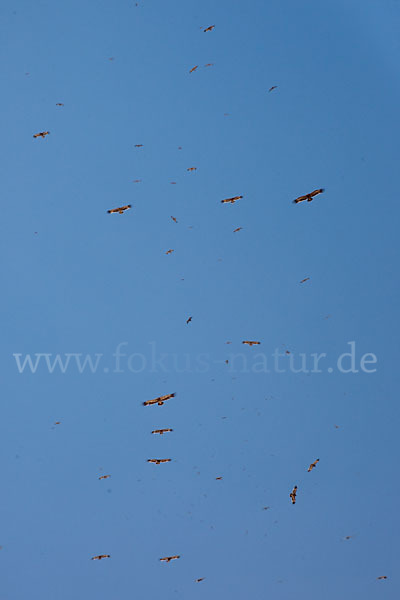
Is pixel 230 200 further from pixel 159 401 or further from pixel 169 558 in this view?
pixel 169 558

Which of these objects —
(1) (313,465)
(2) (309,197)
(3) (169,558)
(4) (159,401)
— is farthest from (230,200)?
(3) (169,558)

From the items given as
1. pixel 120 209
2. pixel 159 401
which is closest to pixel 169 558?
pixel 159 401

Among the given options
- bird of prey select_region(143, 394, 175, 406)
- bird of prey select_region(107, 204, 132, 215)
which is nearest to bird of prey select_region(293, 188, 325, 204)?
bird of prey select_region(107, 204, 132, 215)

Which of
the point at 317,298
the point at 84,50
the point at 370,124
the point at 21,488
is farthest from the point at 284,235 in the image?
the point at 21,488

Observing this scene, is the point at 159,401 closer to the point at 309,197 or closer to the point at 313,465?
the point at 313,465

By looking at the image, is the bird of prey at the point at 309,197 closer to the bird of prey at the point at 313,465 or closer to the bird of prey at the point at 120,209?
the bird of prey at the point at 120,209

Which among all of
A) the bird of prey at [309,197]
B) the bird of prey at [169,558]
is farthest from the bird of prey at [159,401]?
the bird of prey at [309,197]

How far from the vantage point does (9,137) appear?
0.84m

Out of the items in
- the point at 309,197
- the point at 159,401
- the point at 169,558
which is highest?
the point at 309,197

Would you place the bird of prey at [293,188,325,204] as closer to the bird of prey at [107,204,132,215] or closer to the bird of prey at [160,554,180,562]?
the bird of prey at [107,204,132,215]

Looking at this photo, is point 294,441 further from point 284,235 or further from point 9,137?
point 9,137

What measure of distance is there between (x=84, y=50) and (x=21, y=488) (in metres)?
0.75

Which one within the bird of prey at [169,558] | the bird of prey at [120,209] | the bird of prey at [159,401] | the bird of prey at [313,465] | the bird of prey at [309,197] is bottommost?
the bird of prey at [169,558]

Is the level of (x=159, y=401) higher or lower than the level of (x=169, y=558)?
higher
